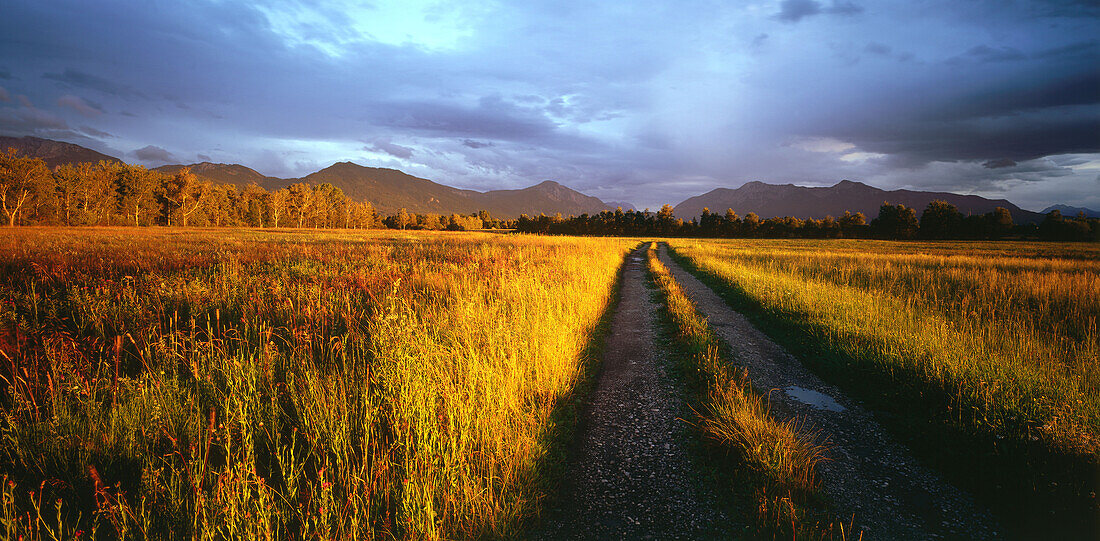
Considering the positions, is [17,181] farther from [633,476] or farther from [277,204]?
[633,476]

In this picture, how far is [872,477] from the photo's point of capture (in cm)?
363

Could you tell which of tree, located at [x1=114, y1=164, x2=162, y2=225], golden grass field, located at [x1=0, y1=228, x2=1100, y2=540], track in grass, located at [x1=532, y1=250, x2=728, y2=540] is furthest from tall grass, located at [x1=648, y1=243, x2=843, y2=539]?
tree, located at [x1=114, y1=164, x2=162, y2=225]

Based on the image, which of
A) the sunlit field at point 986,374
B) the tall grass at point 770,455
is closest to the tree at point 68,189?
the tall grass at point 770,455

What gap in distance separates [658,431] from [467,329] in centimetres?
308

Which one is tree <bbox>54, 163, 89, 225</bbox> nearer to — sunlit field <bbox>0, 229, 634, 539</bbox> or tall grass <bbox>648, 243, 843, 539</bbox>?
sunlit field <bbox>0, 229, 634, 539</bbox>

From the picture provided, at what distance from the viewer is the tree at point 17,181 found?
146 ft

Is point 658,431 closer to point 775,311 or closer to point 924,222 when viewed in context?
point 775,311

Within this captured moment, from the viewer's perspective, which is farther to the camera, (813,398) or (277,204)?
(277,204)

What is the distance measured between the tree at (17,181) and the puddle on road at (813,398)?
264ft

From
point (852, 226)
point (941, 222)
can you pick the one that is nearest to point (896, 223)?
point (941, 222)

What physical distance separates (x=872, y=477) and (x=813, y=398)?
6.69 ft

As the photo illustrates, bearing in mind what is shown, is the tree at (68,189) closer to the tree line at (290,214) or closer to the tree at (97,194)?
the tree line at (290,214)

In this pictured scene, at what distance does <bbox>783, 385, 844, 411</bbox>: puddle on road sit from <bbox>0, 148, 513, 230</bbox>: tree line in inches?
3171

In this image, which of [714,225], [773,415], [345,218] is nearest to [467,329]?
[773,415]
